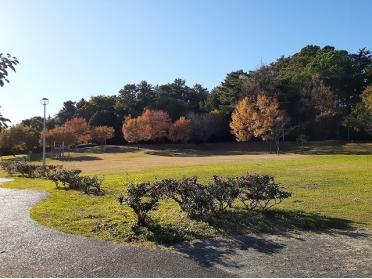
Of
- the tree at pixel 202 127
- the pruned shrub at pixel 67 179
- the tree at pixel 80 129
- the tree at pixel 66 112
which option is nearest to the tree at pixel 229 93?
the tree at pixel 202 127

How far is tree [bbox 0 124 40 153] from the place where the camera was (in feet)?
223

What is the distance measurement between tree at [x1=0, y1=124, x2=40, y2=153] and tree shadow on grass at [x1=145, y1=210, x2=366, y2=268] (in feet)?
199

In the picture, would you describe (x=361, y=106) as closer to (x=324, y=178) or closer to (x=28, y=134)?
(x=324, y=178)

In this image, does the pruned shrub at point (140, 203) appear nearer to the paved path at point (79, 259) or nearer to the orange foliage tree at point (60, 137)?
the paved path at point (79, 259)

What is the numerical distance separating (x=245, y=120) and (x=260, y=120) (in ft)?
9.39

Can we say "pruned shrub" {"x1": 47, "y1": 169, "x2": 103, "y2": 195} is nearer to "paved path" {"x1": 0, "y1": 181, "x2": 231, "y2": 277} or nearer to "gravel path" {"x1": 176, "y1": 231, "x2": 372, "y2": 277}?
"paved path" {"x1": 0, "y1": 181, "x2": 231, "y2": 277}

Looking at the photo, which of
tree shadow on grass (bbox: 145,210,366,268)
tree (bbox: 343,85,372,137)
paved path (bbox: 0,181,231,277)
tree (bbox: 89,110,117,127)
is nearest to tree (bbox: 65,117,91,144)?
tree (bbox: 89,110,117,127)

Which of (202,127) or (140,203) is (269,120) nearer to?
(202,127)

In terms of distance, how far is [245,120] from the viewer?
237 feet

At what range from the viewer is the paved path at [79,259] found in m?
7.29

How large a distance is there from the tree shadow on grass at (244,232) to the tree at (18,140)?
60656 millimetres

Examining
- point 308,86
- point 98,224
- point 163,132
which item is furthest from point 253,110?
point 98,224

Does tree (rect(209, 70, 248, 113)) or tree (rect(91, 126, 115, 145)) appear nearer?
tree (rect(91, 126, 115, 145))

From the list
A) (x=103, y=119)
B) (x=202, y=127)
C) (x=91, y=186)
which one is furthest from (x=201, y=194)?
(x=103, y=119)
